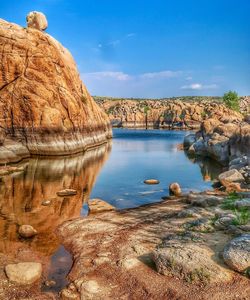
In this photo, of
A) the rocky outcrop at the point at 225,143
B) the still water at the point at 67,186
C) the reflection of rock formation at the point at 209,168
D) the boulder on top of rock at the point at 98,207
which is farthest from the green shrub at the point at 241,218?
the rocky outcrop at the point at 225,143

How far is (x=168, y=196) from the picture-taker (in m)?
25.7

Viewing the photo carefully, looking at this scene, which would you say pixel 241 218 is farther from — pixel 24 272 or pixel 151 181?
pixel 151 181

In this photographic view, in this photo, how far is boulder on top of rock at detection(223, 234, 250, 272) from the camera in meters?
10.0

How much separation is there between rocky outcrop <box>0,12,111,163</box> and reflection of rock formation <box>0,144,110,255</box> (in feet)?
15.9

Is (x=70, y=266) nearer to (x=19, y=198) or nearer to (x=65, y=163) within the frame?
(x=19, y=198)

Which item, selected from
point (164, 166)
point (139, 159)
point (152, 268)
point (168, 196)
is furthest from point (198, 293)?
point (139, 159)

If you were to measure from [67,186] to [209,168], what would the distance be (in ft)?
71.9

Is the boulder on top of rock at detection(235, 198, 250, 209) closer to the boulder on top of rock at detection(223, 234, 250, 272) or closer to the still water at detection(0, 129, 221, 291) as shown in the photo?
the boulder on top of rock at detection(223, 234, 250, 272)

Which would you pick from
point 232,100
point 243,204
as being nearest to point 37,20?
point 243,204

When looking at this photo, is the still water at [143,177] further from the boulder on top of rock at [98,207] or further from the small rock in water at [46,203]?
the small rock in water at [46,203]

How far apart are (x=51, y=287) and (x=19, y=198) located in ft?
48.4

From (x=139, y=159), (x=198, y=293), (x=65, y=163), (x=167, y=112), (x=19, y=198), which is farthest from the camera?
(x=167, y=112)

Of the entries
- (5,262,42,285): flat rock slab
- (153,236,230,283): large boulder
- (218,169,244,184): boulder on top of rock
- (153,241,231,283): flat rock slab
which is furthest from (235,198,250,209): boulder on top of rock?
(5,262,42,285): flat rock slab

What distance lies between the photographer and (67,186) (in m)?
29.4
